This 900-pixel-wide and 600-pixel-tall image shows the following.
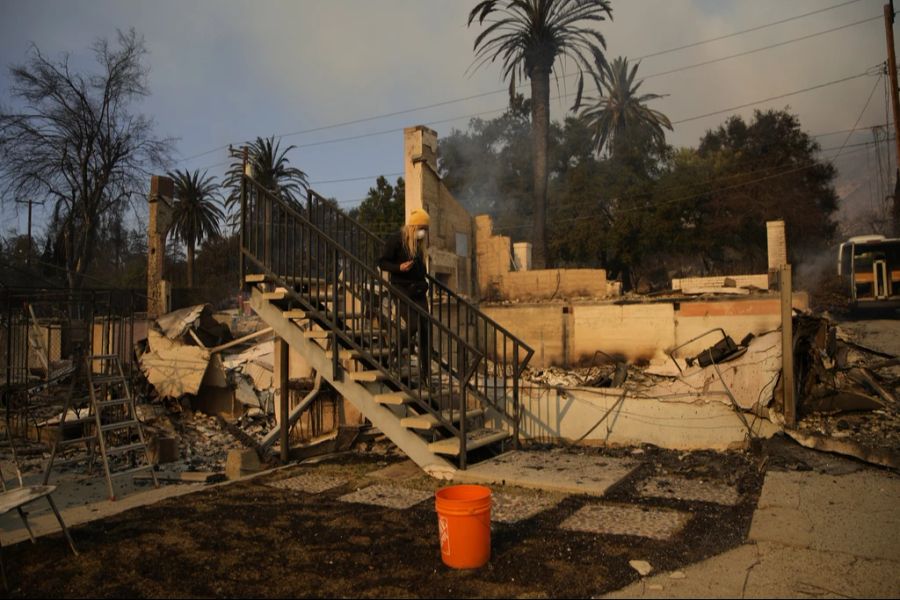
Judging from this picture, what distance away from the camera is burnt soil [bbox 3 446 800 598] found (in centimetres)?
369

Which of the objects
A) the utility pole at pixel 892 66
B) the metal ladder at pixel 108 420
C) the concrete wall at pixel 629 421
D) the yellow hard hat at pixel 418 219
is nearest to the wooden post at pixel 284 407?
the metal ladder at pixel 108 420

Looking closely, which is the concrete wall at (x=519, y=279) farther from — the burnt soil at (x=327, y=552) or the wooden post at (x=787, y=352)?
the burnt soil at (x=327, y=552)

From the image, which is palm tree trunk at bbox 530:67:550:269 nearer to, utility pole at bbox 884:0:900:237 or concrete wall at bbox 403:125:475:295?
concrete wall at bbox 403:125:475:295

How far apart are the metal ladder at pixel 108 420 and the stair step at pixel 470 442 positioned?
9.91 ft

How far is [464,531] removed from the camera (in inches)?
151

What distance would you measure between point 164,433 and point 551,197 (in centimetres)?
3031

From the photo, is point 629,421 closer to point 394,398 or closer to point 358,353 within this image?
point 394,398

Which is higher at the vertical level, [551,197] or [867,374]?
[551,197]

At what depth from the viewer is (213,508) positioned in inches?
213

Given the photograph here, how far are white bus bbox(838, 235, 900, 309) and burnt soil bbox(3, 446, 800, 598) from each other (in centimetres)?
1877

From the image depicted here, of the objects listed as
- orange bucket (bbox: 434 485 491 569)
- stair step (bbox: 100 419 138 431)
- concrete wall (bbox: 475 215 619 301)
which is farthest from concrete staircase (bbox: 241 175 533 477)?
concrete wall (bbox: 475 215 619 301)

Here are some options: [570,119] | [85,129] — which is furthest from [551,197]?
[85,129]

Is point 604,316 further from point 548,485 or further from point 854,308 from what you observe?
point 854,308

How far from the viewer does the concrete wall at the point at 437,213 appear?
14039 millimetres
